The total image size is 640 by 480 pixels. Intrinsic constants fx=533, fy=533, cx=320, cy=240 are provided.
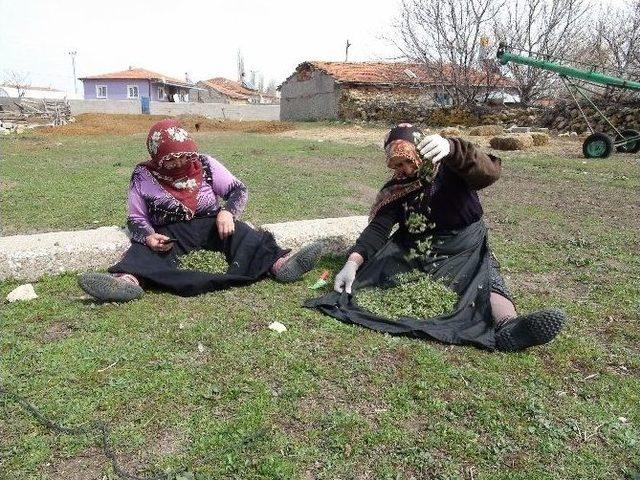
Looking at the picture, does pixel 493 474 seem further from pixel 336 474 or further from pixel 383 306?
pixel 383 306

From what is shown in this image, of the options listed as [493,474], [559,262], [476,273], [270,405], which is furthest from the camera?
[559,262]

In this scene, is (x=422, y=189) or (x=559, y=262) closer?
(x=422, y=189)

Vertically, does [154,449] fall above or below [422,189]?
below

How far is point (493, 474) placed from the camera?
2064 millimetres

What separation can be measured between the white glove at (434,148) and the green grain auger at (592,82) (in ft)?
29.6

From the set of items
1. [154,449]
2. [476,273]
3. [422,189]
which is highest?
[422,189]

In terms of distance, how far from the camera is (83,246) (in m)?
4.21

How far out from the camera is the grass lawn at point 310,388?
2131 mm

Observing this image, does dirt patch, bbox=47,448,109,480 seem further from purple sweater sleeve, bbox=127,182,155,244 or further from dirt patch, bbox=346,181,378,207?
dirt patch, bbox=346,181,378,207

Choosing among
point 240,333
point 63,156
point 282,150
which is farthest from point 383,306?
point 63,156

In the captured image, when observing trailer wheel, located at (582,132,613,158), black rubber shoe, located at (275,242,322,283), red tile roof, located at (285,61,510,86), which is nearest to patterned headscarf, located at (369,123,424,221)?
black rubber shoe, located at (275,242,322,283)

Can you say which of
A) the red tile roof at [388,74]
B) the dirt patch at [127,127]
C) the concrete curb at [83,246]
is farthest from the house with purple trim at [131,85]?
the concrete curb at [83,246]

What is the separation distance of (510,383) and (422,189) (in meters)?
1.36

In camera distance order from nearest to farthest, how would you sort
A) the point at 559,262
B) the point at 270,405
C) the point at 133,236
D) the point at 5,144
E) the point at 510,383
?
the point at 270,405 < the point at 510,383 < the point at 133,236 < the point at 559,262 < the point at 5,144
